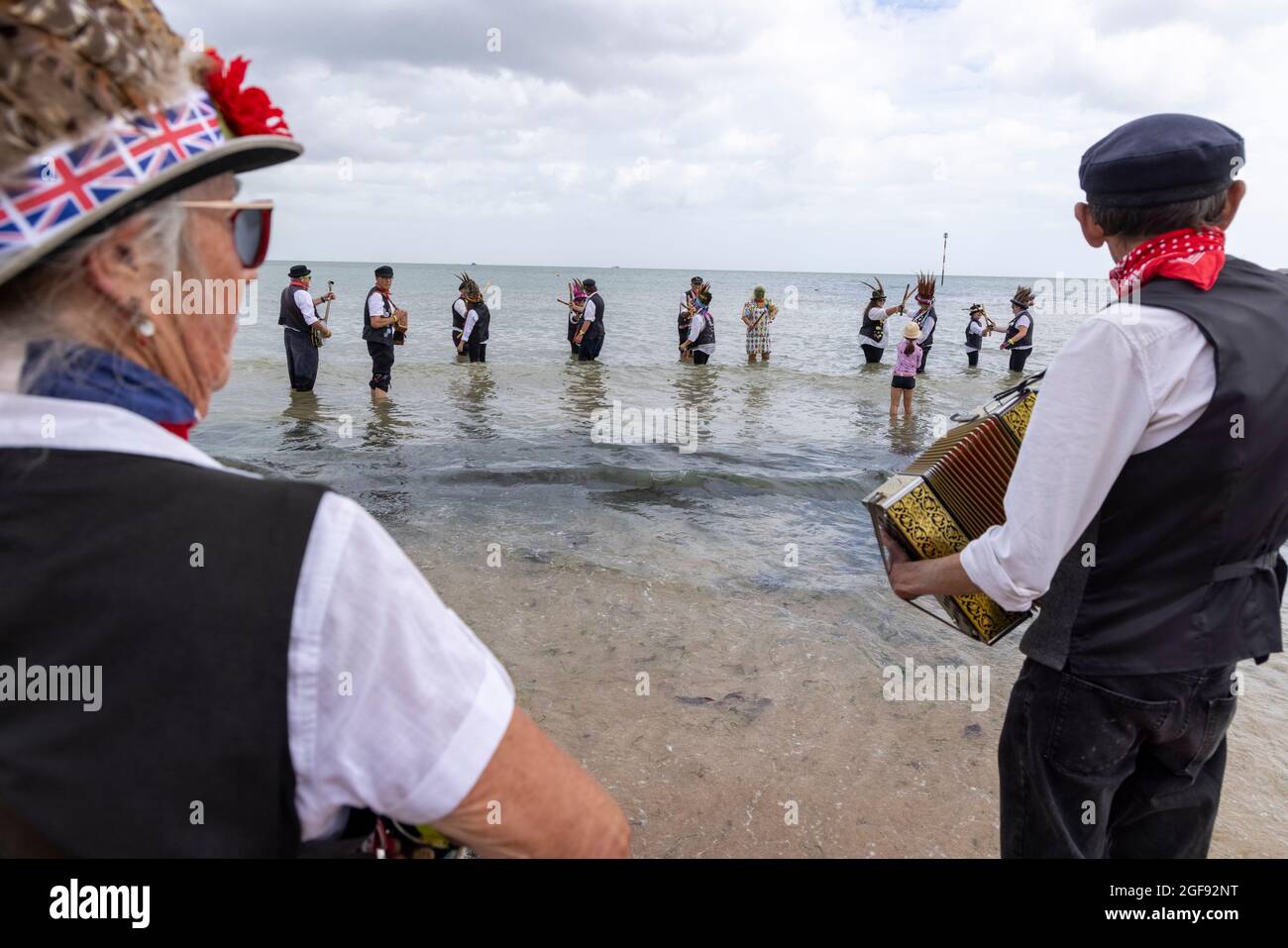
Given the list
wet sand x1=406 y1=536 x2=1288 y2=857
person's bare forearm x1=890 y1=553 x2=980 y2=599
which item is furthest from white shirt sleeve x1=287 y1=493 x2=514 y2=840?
wet sand x1=406 y1=536 x2=1288 y2=857

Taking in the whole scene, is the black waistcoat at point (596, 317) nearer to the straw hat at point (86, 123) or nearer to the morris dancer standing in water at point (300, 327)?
the morris dancer standing in water at point (300, 327)

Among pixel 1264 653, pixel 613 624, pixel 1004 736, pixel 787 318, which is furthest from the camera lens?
pixel 787 318

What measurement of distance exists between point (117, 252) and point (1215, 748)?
250 centimetres

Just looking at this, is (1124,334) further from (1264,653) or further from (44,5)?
(44,5)

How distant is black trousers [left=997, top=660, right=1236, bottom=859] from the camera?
6.52 ft

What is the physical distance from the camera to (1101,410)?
177cm

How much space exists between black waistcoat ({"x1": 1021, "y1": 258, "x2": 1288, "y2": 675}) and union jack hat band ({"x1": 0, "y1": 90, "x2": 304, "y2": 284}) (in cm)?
183

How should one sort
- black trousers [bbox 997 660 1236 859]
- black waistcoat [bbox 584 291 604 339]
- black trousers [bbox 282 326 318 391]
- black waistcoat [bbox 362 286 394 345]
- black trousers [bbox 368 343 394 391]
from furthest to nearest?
1. black waistcoat [bbox 584 291 604 339]
2. black trousers [bbox 368 343 394 391]
3. black trousers [bbox 282 326 318 391]
4. black waistcoat [bbox 362 286 394 345]
5. black trousers [bbox 997 660 1236 859]

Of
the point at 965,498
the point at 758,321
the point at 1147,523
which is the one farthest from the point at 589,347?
the point at 1147,523

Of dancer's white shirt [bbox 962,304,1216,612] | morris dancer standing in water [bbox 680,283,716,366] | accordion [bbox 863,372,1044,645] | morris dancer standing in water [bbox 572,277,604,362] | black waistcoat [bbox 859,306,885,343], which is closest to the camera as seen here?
dancer's white shirt [bbox 962,304,1216,612]

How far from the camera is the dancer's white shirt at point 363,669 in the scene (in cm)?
88

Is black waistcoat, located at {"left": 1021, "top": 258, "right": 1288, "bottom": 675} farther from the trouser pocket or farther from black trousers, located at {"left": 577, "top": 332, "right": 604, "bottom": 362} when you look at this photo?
black trousers, located at {"left": 577, "top": 332, "right": 604, "bottom": 362}
